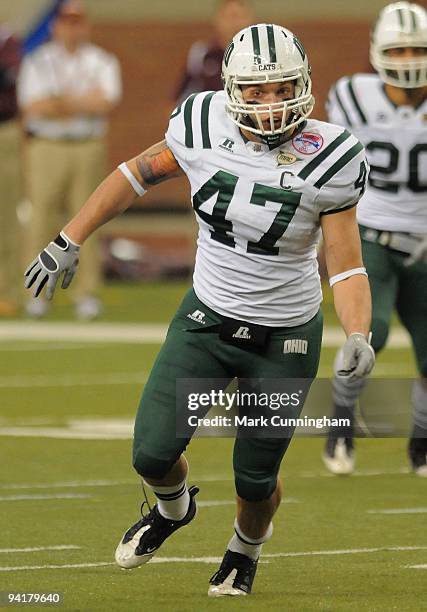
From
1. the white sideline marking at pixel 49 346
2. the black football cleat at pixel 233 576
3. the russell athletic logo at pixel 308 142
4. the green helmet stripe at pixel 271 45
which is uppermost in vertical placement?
the green helmet stripe at pixel 271 45

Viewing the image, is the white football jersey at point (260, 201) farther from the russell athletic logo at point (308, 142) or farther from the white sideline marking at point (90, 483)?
the white sideline marking at point (90, 483)

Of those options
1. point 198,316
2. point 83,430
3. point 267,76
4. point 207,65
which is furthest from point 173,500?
point 207,65

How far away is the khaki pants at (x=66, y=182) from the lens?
12.0m

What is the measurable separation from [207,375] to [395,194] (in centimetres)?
227

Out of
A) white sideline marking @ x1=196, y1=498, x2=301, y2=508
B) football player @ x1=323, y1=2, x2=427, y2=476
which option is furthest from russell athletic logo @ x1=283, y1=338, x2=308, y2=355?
football player @ x1=323, y1=2, x2=427, y2=476

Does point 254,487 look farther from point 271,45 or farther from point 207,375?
point 271,45

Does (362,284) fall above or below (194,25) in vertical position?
above

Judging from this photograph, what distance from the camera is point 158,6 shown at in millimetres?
18109

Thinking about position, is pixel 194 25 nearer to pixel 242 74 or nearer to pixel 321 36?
pixel 321 36

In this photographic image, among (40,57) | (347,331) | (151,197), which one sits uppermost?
(347,331)

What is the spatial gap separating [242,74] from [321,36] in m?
13.5

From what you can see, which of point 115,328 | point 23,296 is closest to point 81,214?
point 115,328

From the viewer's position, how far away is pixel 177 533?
226 inches

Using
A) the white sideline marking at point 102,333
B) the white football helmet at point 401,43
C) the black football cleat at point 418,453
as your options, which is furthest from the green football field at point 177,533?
the white football helmet at point 401,43
